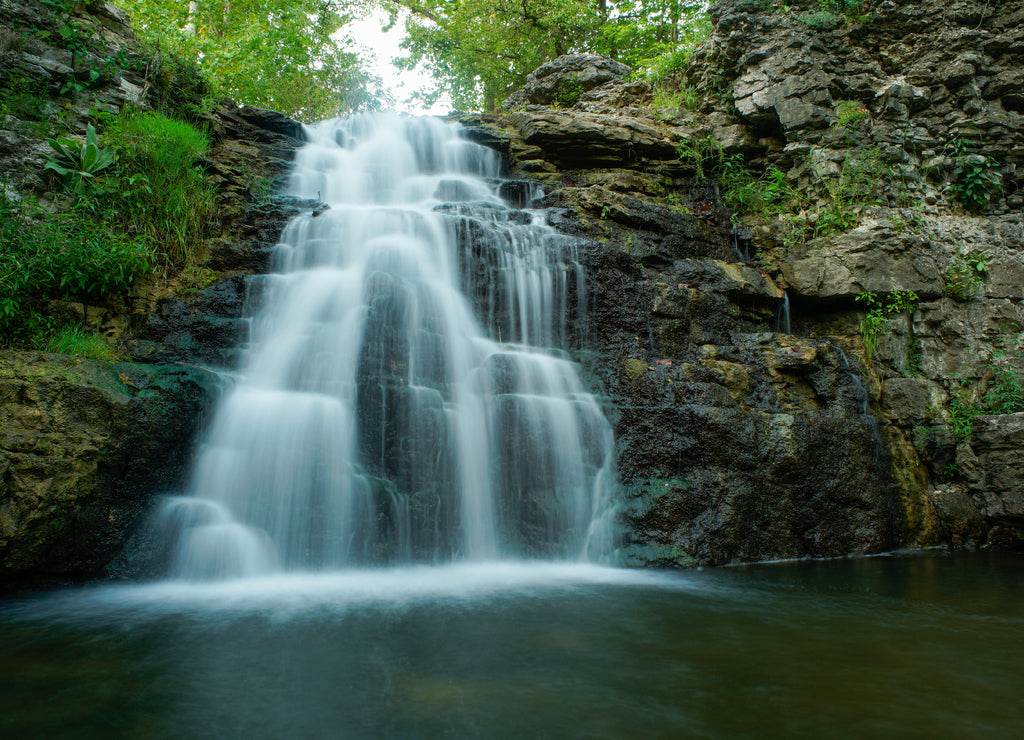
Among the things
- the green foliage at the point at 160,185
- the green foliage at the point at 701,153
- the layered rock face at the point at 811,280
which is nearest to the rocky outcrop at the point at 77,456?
the green foliage at the point at 160,185

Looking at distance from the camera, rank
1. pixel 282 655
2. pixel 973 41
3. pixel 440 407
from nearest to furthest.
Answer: pixel 282 655 → pixel 440 407 → pixel 973 41

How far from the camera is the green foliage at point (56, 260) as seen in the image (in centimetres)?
532

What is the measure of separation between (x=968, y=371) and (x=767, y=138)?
4819mm

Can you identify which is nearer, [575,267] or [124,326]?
[124,326]

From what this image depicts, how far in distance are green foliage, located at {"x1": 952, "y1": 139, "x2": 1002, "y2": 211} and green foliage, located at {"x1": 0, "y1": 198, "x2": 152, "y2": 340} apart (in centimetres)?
1059

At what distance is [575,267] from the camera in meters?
7.64

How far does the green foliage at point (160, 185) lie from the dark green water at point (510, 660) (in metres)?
4.18

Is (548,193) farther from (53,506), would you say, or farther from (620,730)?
(620,730)

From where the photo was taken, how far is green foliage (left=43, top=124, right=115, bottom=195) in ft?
21.2

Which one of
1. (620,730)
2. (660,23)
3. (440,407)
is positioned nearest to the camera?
(620,730)

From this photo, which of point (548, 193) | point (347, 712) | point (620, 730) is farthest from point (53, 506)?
point (548, 193)

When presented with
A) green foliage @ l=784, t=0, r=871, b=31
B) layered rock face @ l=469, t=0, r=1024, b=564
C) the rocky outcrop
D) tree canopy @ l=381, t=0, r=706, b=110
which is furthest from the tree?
Answer: the rocky outcrop

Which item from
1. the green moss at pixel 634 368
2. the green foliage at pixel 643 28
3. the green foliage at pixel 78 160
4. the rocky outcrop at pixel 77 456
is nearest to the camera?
the rocky outcrop at pixel 77 456

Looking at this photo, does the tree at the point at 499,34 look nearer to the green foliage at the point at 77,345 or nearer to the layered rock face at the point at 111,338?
the layered rock face at the point at 111,338
